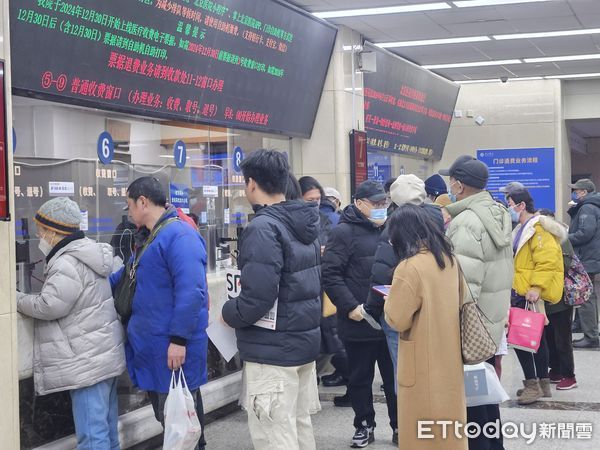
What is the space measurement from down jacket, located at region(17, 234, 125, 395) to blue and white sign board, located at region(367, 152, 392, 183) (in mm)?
6819

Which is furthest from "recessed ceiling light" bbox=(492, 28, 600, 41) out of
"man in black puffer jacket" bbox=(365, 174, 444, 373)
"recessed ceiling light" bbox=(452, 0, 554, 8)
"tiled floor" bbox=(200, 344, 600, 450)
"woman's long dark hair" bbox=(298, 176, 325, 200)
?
"man in black puffer jacket" bbox=(365, 174, 444, 373)

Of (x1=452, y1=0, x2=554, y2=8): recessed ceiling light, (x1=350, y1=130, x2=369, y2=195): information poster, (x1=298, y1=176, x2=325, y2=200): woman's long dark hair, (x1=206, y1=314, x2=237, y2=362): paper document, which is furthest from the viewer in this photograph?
(x1=350, y1=130, x2=369, y2=195): information poster

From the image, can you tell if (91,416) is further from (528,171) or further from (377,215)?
(528,171)

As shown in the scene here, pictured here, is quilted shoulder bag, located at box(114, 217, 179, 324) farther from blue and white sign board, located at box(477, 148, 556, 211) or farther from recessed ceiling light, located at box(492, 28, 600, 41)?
blue and white sign board, located at box(477, 148, 556, 211)

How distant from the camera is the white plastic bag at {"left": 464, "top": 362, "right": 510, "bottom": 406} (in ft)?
13.3

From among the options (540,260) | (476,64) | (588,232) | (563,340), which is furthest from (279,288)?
(476,64)

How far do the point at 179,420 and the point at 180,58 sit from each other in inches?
131

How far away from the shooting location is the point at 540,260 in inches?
248

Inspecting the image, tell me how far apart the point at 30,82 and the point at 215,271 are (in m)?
2.70

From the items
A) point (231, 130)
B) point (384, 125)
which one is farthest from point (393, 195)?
point (384, 125)

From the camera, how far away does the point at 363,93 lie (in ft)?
33.0

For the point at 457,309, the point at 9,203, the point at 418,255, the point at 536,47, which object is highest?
the point at 536,47

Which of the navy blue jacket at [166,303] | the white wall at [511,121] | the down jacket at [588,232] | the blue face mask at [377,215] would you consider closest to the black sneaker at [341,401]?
the blue face mask at [377,215]

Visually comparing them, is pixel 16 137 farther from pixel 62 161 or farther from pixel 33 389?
pixel 33 389
